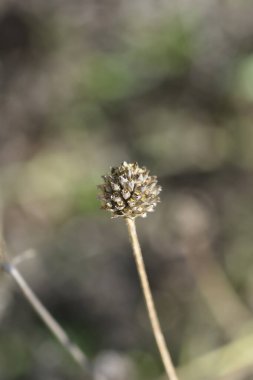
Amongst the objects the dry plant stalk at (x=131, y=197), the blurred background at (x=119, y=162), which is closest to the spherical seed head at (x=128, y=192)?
the dry plant stalk at (x=131, y=197)

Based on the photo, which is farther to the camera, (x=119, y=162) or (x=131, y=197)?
(x=119, y=162)

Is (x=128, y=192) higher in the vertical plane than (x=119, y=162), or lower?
lower

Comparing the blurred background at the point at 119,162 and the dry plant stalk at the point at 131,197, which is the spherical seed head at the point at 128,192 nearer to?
the dry plant stalk at the point at 131,197

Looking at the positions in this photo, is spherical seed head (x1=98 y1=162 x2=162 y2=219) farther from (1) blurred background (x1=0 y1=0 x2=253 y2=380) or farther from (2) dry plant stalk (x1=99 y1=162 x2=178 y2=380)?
(1) blurred background (x1=0 y1=0 x2=253 y2=380)

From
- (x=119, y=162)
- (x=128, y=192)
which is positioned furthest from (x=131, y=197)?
(x=119, y=162)

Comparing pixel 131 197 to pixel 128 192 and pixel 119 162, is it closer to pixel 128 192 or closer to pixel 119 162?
pixel 128 192

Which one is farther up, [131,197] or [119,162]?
[119,162]
